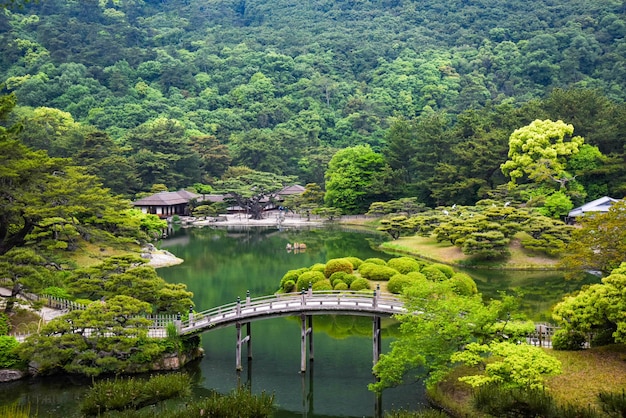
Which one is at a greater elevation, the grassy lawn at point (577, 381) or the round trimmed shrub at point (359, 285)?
the round trimmed shrub at point (359, 285)

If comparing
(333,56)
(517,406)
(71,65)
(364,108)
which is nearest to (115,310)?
(517,406)

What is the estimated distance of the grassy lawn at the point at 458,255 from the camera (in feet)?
120

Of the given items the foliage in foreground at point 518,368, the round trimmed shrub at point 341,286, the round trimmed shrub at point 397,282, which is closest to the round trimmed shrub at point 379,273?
the round trimmed shrub at point 397,282

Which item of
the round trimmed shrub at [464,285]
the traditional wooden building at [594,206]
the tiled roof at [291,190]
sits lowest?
the round trimmed shrub at [464,285]

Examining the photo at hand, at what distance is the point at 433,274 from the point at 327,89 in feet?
254

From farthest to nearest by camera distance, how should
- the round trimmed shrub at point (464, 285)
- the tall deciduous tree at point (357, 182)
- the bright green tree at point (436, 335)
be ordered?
the tall deciduous tree at point (357, 182) < the round trimmed shrub at point (464, 285) < the bright green tree at point (436, 335)

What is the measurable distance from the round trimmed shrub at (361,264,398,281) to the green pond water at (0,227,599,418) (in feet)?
7.04

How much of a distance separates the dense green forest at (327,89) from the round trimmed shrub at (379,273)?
20.9 m

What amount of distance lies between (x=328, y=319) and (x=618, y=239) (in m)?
11.4

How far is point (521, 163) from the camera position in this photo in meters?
47.3

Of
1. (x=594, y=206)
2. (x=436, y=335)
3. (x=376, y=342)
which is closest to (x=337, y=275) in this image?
(x=376, y=342)

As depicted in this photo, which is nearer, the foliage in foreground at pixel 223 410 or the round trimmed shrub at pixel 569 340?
the foliage in foreground at pixel 223 410

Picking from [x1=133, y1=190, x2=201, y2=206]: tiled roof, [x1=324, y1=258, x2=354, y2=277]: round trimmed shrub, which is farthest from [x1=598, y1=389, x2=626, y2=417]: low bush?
[x1=133, y1=190, x2=201, y2=206]: tiled roof

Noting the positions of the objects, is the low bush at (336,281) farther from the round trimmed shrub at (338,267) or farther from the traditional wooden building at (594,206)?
the traditional wooden building at (594,206)
